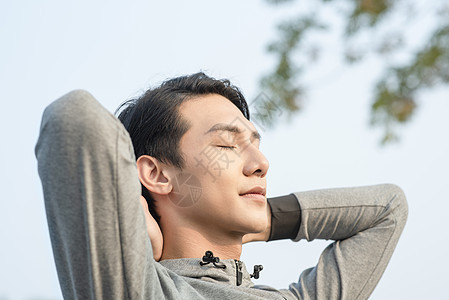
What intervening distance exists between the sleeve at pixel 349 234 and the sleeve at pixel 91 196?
0.86m

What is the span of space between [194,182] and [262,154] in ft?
0.77

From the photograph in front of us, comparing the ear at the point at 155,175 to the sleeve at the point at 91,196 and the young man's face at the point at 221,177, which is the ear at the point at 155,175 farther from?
the sleeve at the point at 91,196

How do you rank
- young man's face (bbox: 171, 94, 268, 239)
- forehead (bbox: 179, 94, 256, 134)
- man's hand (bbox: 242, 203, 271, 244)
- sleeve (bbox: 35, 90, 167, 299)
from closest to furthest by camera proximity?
sleeve (bbox: 35, 90, 167, 299) → young man's face (bbox: 171, 94, 268, 239) → forehead (bbox: 179, 94, 256, 134) → man's hand (bbox: 242, 203, 271, 244)

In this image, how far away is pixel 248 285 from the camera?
1716 millimetres

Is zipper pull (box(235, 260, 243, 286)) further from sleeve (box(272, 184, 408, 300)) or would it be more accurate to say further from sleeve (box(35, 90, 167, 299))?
sleeve (box(35, 90, 167, 299))

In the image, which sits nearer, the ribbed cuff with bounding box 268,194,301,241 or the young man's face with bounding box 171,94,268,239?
the young man's face with bounding box 171,94,268,239

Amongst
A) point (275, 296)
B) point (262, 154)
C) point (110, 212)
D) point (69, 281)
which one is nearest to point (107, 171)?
point (110, 212)

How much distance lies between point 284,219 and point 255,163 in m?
0.40

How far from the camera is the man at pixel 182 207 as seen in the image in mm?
1049

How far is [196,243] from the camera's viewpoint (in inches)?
66.2

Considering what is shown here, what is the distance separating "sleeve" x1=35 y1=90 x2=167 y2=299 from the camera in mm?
1028

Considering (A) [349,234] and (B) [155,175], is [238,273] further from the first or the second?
(A) [349,234]

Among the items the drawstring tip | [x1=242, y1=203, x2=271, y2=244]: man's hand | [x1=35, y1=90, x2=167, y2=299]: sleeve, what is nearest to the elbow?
[x1=242, y1=203, x2=271, y2=244]: man's hand

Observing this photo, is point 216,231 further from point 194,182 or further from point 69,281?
point 69,281
